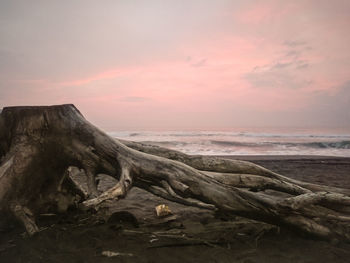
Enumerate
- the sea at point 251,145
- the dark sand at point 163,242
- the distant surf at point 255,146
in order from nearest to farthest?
the dark sand at point 163,242, the distant surf at point 255,146, the sea at point 251,145

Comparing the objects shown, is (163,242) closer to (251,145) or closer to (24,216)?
(24,216)

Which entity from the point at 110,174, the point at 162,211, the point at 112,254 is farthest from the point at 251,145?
the point at 112,254

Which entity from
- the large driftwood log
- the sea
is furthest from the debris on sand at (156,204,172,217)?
the sea

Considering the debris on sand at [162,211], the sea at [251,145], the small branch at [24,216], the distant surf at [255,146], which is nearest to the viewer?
the small branch at [24,216]

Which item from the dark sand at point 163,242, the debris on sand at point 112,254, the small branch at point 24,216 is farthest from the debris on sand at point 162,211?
the small branch at point 24,216

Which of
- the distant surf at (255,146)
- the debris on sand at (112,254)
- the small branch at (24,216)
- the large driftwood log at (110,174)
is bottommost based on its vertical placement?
the distant surf at (255,146)

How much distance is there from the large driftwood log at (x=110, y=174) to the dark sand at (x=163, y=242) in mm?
237

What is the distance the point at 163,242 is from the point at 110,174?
114 cm

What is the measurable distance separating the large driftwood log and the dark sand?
237 mm

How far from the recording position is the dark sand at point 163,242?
267cm

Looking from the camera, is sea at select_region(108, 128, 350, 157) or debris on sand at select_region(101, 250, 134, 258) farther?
sea at select_region(108, 128, 350, 157)

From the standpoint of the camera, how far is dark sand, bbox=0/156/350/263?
8.77ft

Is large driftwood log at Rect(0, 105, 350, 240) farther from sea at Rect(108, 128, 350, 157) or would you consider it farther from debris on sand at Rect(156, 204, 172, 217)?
sea at Rect(108, 128, 350, 157)

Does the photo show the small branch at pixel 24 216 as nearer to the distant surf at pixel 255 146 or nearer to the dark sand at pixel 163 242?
the dark sand at pixel 163 242
